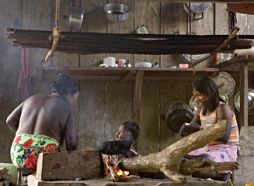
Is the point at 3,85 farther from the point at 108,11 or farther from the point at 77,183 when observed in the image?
the point at 77,183

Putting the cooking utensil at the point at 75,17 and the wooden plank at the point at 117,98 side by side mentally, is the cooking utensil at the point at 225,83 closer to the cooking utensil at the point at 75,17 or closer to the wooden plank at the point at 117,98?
the wooden plank at the point at 117,98

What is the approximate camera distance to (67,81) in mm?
5062

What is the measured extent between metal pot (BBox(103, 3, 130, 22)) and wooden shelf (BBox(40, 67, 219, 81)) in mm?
933

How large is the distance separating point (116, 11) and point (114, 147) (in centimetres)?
348

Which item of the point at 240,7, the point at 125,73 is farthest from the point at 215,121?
the point at 125,73

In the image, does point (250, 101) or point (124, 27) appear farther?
point (124, 27)

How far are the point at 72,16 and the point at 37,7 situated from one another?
703 mm

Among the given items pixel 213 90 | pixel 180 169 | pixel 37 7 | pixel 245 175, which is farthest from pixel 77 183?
pixel 37 7

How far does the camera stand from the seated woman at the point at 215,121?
4648 mm

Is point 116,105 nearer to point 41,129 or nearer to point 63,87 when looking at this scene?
point 63,87

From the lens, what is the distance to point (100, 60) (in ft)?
23.3

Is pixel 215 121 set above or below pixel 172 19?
below

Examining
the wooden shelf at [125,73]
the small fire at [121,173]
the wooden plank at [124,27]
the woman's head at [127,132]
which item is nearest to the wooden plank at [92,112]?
the wooden shelf at [125,73]

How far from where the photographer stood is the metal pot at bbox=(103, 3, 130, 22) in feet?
22.8
